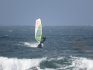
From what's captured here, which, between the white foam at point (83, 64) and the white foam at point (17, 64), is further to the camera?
the white foam at point (83, 64)

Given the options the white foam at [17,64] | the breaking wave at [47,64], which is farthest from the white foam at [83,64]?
the white foam at [17,64]

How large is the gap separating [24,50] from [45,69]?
61.2ft

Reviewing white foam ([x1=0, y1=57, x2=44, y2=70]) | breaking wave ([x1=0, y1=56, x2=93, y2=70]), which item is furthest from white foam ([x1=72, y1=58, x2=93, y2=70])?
white foam ([x1=0, y1=57, x2=44, y2=70])

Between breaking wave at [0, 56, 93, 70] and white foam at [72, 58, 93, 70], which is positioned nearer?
breaking wave at [0, 56, 93, 70]


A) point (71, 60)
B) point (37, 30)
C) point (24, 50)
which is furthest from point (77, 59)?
point (37, 30)

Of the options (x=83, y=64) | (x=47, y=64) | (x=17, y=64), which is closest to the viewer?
(x=17, y=64)

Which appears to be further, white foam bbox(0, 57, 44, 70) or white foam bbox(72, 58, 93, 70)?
white foam bbox(72, 58, 93, 70)

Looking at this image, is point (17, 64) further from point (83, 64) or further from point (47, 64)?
point (83, 64)

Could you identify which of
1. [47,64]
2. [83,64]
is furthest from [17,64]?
[83,64]

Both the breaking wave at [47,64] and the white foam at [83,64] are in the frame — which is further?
the white foam at [83,64]

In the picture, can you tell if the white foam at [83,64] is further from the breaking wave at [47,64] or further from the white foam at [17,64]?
the white foam at [17,64]

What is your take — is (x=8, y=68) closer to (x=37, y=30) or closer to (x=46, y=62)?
(x=46, y=62)

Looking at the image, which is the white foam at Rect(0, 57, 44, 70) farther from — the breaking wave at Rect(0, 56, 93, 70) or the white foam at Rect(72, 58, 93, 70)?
the white foam at Rect(72, 58, 93, 70)

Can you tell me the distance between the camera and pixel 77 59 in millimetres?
49031
